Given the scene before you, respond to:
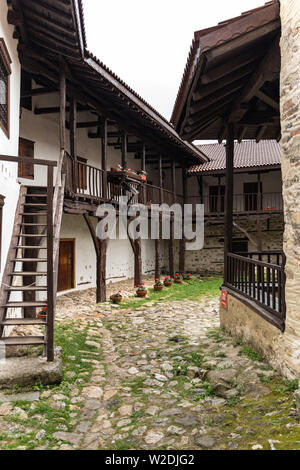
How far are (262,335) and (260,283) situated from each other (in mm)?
899

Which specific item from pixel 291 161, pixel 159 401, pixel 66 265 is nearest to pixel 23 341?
pixel 159 401

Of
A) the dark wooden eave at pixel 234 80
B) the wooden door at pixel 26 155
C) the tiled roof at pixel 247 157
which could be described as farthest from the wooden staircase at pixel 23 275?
the tiled roof at pixel 247 157

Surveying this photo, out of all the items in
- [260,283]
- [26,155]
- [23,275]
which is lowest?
[260,283]

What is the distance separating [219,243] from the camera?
59.7 ft

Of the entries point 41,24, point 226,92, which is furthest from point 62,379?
point 41,24

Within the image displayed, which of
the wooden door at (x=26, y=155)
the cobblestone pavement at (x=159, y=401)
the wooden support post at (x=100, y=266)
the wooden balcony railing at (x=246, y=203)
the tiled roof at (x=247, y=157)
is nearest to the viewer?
the cobblestone pavement at (x=159, y=401)

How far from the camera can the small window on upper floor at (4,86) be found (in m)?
5.16

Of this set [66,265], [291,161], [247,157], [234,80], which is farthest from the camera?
[247,157]

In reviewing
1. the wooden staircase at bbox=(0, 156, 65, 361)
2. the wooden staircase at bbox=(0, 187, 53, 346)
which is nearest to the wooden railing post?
the wooden staircase at bbox=(0, 156, 65, 361)

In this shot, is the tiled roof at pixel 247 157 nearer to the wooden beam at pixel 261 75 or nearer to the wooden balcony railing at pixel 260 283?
the wooden beam at pixel 261 75

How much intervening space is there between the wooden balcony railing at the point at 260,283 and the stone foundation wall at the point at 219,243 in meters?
12.2

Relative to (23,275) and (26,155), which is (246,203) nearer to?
(26,155)

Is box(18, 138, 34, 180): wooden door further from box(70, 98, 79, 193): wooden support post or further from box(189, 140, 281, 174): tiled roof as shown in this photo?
box(189, 140, 281, 174): tiled roof

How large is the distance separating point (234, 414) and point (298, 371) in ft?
2.46
